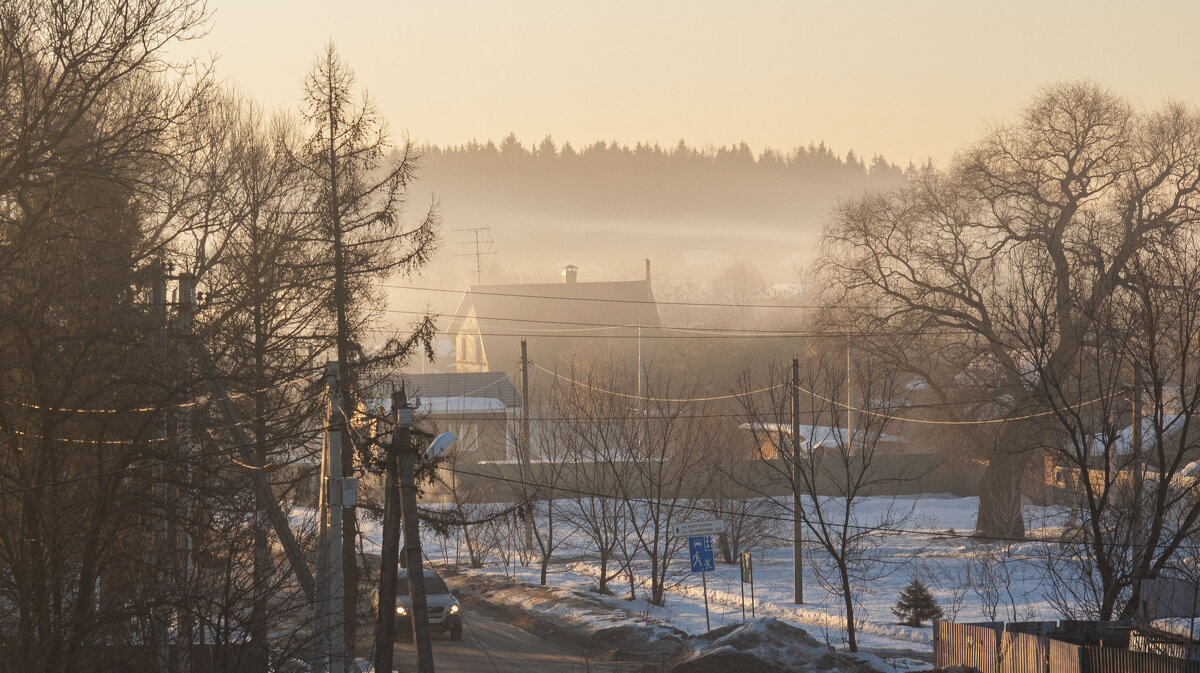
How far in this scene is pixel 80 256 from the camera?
1564cm

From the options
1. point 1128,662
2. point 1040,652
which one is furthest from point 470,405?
point 1128,662

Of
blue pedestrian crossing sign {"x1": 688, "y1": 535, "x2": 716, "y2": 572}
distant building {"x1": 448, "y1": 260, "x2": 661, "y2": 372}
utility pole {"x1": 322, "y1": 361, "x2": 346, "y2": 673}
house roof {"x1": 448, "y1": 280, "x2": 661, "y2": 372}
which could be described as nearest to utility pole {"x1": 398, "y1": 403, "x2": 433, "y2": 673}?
utility pole {"x1": 322, "y1": 361, "x2": 346, "y2": 673}

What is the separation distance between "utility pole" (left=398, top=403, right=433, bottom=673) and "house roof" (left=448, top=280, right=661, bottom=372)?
73.9m

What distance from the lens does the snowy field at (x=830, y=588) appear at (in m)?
27.1

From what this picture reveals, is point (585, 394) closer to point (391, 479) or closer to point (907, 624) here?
point (907, 624)

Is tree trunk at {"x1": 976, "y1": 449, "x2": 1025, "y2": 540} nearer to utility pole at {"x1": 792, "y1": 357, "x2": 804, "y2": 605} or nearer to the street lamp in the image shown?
utility pole at {"x1": 792, "y1": 357, "x2": 804, "y2": 605}

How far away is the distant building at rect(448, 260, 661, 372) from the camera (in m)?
94.7

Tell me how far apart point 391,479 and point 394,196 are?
9231 mm

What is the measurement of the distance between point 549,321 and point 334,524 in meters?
85.7

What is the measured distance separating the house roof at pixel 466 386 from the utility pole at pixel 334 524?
54796mm

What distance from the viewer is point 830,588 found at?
109ft

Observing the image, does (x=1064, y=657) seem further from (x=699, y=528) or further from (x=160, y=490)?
(x=160, y=490)

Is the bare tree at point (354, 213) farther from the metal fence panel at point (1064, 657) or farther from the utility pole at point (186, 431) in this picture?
the metal fence panel at point (1064, 657)

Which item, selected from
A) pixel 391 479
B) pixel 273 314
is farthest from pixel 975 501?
pixel 391 479
